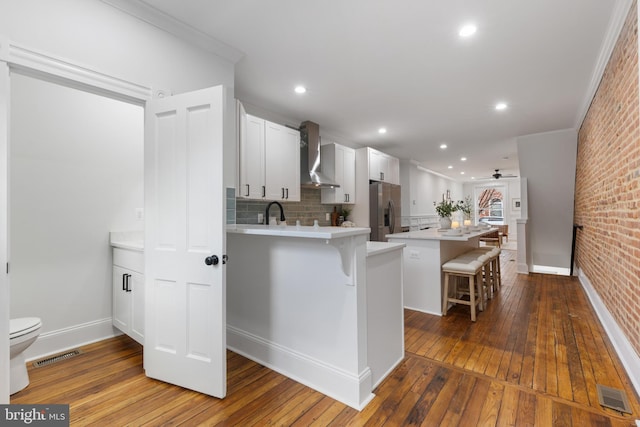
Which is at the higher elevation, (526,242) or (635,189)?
(635,189)

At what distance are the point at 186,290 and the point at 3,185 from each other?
3.51 ft

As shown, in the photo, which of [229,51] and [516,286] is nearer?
[229,51]

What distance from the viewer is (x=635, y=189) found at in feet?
6.46

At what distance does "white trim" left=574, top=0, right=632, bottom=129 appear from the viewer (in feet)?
6.61

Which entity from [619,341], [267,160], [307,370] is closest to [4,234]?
[307,370]

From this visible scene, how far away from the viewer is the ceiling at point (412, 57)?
2018 millimetres

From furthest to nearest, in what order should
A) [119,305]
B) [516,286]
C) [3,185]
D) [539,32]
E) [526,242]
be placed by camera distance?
[526,242] < [516,286] < [119,305] < [539,32] < [3,185]

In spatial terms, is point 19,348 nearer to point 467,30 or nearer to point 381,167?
point 467,30

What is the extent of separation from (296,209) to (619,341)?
3606 mm

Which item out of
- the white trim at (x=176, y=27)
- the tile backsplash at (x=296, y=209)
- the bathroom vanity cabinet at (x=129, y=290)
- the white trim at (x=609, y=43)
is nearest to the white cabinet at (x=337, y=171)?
the tile backsplash at (x=296, y=209)

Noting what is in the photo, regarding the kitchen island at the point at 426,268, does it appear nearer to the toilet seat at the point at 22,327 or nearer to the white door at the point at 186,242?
the white door at the point at 186,242

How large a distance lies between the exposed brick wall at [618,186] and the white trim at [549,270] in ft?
5.88

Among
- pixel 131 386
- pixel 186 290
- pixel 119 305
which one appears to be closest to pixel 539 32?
pixel 186 290

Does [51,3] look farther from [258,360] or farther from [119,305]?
[258,360]
